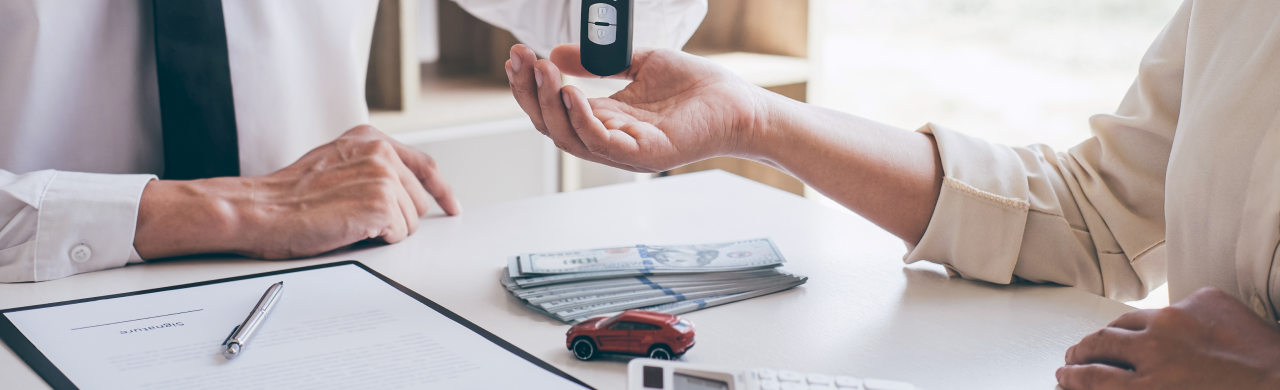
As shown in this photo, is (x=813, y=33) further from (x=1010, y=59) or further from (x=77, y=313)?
(x=77, y=313)

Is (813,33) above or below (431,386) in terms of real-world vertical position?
above

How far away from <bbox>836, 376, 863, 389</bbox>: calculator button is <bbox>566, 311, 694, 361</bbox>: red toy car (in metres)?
0.11

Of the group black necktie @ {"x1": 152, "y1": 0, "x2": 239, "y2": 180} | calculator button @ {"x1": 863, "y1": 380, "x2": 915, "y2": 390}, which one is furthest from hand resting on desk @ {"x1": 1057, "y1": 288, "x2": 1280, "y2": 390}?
Result: black necktie @ {"x1": 152, "y1": 0, "x2": 239, "y2": 180}

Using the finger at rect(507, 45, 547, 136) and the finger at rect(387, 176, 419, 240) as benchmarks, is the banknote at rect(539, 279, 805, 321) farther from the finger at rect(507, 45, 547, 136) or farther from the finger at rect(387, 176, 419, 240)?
the finger at rect(387, 176, 419, 240)

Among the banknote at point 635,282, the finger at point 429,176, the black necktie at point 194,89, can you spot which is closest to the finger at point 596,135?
the banknote at point 635,282

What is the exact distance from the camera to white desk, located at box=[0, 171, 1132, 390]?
2.01 feet

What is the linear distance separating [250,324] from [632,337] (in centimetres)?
29

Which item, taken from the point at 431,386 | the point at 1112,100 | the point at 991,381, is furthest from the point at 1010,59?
the point at 431,386

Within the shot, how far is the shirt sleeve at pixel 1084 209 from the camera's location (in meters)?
0.79

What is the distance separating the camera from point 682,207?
1.06 m

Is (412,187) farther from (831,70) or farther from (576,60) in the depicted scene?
(831,70)

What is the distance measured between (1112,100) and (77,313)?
2.68 meters

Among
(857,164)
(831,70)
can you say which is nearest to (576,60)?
(857,164)

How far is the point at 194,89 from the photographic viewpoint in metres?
0.99
